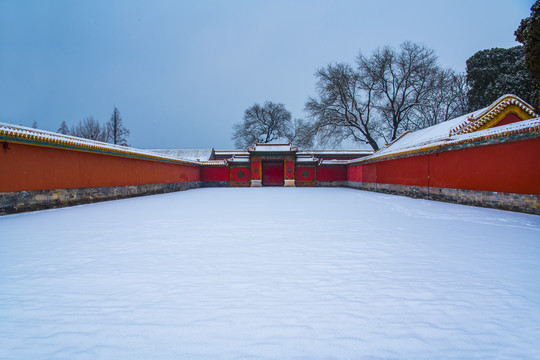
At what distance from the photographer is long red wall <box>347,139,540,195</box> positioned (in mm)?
7527

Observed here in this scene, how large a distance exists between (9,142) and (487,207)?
1440 centimetres

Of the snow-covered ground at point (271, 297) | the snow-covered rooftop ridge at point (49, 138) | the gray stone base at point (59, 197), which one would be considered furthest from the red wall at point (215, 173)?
the snow-covered ground at point (271, 297)

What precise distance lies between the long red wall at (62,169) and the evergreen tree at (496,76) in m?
23.8

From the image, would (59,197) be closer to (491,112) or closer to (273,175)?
(491,112)

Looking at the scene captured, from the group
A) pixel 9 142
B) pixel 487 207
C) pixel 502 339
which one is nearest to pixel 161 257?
pixel 502 339

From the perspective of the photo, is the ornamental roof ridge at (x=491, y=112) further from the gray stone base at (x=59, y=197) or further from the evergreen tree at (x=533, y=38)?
the gray stone base at (x=59, y=197)

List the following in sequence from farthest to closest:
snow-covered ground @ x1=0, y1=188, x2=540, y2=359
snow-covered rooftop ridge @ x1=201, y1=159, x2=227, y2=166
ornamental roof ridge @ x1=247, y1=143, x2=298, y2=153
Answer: snow-covered rooftop ridge @ x1=201, y1=159, x2=227, y2=166 < ornamental roof ridge @ x1=247, y1=143, x2=298, y2=153 < snow-covered ground @ x1=0, y1=188, x2=540, y2=359

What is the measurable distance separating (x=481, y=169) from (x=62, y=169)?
1407cm

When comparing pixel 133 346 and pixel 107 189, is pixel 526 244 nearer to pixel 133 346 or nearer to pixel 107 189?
pixel 133 346

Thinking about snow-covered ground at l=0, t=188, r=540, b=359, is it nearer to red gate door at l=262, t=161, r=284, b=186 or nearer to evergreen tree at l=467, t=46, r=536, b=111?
evergreen tree at l=467, t=46, r=536, b=111

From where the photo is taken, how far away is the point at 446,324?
202 cm

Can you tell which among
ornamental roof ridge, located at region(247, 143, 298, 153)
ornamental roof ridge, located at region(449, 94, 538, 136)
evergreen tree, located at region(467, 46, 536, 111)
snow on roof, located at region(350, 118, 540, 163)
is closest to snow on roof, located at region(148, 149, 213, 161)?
ornamental roof ridge, located at region(247, 143, 298, 153)

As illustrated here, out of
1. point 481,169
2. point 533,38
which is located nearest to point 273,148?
point 481,169

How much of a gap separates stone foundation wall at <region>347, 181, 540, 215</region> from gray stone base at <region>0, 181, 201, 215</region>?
44.6ft
